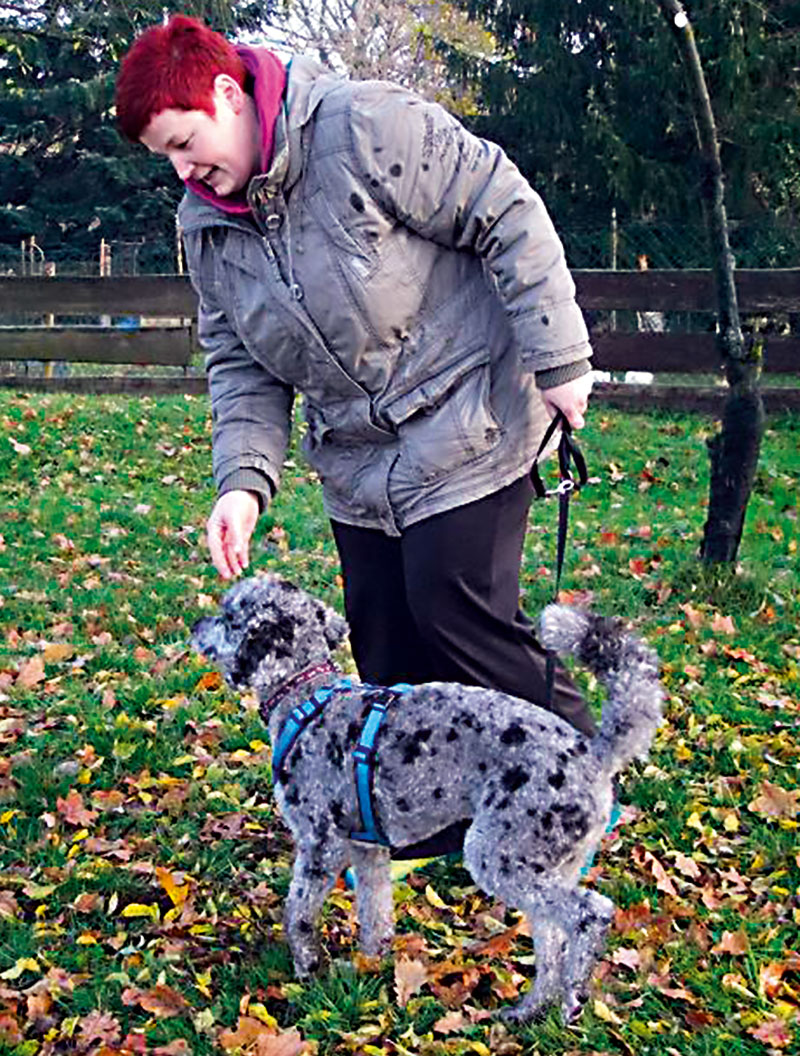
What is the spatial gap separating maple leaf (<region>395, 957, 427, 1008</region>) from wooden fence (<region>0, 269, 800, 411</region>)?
10.1 m

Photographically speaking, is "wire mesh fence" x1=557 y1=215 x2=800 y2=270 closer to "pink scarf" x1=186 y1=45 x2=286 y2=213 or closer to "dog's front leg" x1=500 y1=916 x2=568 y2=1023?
"pink scarf" x1=186 y1=45 x2=286 y2=213

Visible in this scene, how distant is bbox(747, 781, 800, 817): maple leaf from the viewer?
4480mm

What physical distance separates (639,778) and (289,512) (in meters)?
4.76

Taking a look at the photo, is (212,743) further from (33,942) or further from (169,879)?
(33,942)

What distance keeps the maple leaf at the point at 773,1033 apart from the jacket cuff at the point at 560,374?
1.81 meters

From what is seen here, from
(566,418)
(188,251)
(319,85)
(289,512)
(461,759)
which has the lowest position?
(289,512)

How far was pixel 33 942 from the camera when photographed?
12.2 ft


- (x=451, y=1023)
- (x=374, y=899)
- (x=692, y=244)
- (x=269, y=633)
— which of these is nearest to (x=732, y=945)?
(x=451, y=1023)

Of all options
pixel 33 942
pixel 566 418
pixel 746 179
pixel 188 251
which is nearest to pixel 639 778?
pixel 566 418

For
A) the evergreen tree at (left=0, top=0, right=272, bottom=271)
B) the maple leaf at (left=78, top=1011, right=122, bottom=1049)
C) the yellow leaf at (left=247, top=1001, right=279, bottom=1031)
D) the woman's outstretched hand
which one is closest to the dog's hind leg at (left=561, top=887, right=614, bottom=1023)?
the yellow leaf at (left=247, top=1001, right=279, bottom=1031)

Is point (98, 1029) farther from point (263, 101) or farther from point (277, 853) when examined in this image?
point (263, 101)

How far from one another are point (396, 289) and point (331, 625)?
3.22 feet

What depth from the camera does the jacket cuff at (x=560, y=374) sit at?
10.6 ft

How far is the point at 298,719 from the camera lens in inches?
135
